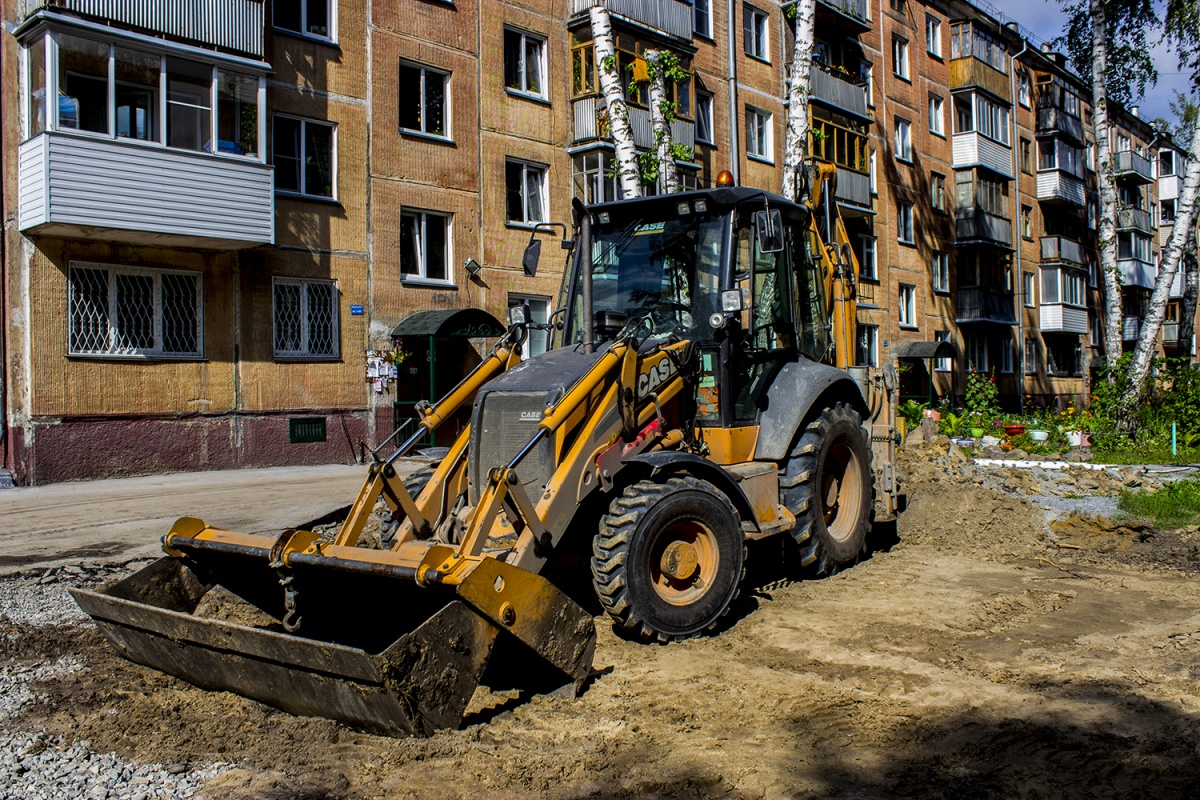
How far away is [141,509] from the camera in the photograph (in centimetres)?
1180

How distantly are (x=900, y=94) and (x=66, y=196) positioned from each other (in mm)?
27798

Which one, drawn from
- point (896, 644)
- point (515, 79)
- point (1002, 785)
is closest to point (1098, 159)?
point (515, 79)

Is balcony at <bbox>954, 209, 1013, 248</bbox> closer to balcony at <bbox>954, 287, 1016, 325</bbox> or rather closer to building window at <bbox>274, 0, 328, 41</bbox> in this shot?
balcony at <bbox>954, 287, 1016, 325</bbox>

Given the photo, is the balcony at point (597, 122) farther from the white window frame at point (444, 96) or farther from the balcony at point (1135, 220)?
the balcony at point (1135, 220)

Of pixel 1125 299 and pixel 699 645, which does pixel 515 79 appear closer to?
pixel 699 645

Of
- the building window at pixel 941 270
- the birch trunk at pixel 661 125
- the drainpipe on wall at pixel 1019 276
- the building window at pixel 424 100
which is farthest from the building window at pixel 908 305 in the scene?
the birch trunk at pixel 661 125

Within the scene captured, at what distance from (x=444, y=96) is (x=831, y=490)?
14.8 m

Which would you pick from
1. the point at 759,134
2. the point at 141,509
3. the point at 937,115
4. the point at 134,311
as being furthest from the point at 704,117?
the point at 141,509

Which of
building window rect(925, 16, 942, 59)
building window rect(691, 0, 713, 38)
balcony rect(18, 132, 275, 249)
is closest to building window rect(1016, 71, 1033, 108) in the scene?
building window rect(925, 16, 942, 59)

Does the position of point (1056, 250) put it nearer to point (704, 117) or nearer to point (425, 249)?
point (704, 117)

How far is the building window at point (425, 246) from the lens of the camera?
20.0 metres

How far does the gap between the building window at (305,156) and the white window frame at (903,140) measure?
22.0 metres

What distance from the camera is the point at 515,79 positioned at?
72.9ft

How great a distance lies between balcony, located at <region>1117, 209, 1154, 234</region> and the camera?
50.8 metres
